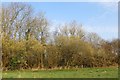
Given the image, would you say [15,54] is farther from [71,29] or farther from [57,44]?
[71,29]

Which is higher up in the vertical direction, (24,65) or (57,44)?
(57,44)

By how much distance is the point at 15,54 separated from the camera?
16.4 metres

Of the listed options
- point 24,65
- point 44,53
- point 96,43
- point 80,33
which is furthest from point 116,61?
point 24,65

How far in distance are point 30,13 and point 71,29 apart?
10.9ft

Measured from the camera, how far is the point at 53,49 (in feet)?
54.2

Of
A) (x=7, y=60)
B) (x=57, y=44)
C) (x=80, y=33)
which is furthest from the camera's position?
(x=80, y=33)

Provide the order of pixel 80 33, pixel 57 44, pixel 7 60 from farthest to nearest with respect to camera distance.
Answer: pixel 80 33 → pixel 57 44 → pixel 7 60

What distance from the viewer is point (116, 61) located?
53.0 ft

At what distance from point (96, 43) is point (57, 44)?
2764mm

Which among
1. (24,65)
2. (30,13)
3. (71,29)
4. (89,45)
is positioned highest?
(30,13)

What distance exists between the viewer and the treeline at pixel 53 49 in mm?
16297

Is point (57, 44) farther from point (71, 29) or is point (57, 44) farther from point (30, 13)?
point (30, 13)

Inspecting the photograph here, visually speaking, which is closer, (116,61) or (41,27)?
(116,61)

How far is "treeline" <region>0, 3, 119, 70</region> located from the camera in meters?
16.3
